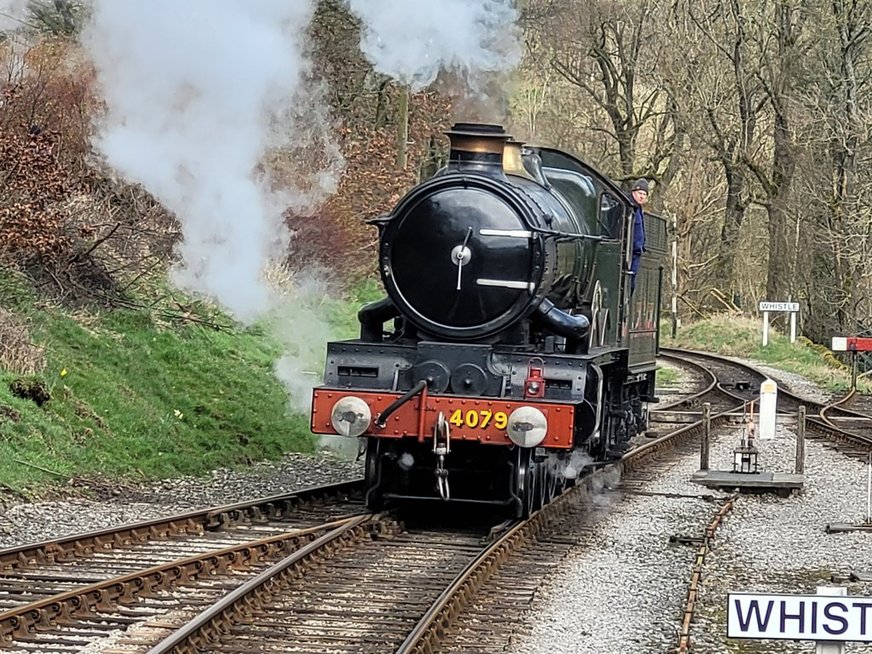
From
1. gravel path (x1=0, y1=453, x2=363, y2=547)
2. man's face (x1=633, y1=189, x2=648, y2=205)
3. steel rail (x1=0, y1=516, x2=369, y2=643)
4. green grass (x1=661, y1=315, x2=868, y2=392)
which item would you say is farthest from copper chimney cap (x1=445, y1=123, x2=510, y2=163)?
green grass (x1=661, y1=315, x2=868, y2=392)

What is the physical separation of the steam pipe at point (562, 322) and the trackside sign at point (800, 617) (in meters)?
5.88

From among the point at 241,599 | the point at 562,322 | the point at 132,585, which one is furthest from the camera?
the point at 562,322

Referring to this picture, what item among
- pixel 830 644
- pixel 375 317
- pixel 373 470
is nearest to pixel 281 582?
pixel 373 470

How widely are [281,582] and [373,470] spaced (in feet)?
8.66

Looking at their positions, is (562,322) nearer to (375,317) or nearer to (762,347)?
(375,317)

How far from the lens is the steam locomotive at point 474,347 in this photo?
32.6ft

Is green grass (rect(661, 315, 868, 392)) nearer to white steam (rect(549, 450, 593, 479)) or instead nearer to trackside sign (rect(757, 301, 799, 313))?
trackside sign (rect(757, 301, 799, 313))

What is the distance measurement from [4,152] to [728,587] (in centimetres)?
798

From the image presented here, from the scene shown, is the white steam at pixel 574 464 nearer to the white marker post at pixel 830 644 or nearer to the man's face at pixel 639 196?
the man's face at pixel 639 196

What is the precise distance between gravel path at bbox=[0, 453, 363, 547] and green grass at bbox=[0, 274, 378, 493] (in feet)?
0.99

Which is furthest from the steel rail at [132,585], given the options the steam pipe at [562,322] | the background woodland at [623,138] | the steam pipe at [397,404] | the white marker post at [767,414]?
the white marker post at [767,414]

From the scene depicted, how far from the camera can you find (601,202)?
11.9 meters

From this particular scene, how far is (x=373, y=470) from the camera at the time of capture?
10602mm

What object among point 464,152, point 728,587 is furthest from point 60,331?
point 728,587
